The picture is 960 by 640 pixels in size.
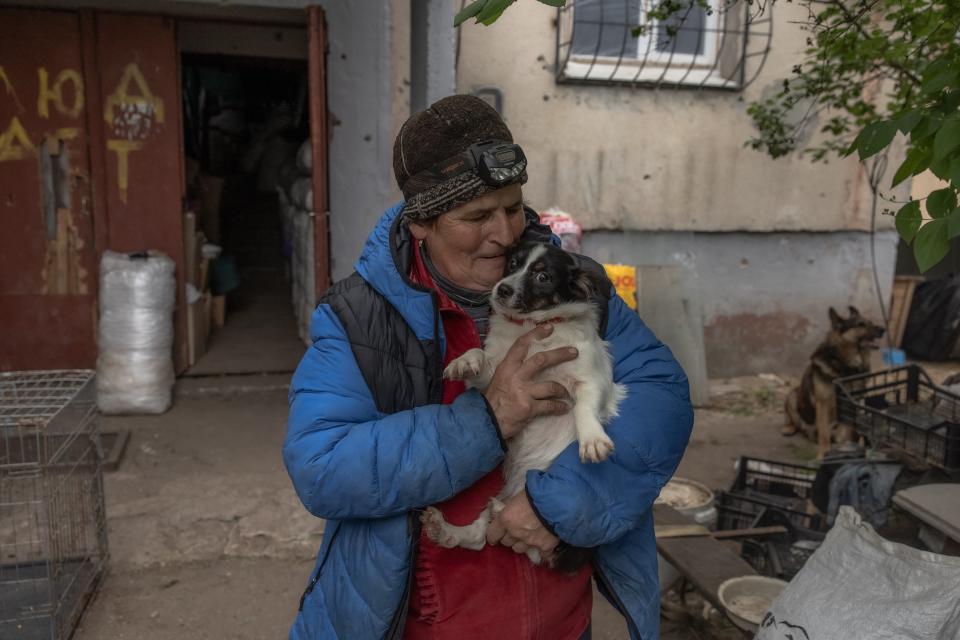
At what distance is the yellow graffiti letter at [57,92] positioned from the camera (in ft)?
20.1

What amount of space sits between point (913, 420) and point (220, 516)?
4.19 m

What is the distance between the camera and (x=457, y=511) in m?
1.83

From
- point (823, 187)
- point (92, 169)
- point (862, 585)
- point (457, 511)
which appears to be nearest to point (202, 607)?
point (457, 511)

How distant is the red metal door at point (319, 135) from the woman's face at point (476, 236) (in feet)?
12.0

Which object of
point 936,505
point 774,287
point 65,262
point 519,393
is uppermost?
point 519,393

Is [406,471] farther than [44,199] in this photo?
No

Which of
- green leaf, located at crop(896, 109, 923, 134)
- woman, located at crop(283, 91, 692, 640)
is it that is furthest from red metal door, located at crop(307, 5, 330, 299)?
green leaf, located at crop(896, 109, 923, 134)

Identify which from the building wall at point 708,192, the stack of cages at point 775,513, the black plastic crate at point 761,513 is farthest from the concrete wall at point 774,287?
the black plastic crate at point 761,513

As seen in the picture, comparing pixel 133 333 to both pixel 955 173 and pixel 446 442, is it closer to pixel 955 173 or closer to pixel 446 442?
pixel 446 442

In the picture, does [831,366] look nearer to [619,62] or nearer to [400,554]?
[619,62]

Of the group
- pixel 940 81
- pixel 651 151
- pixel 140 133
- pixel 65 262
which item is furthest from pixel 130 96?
pixel 940 81

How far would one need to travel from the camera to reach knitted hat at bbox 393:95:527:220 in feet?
5.71

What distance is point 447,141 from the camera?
174 cm

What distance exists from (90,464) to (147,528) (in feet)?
2.16
